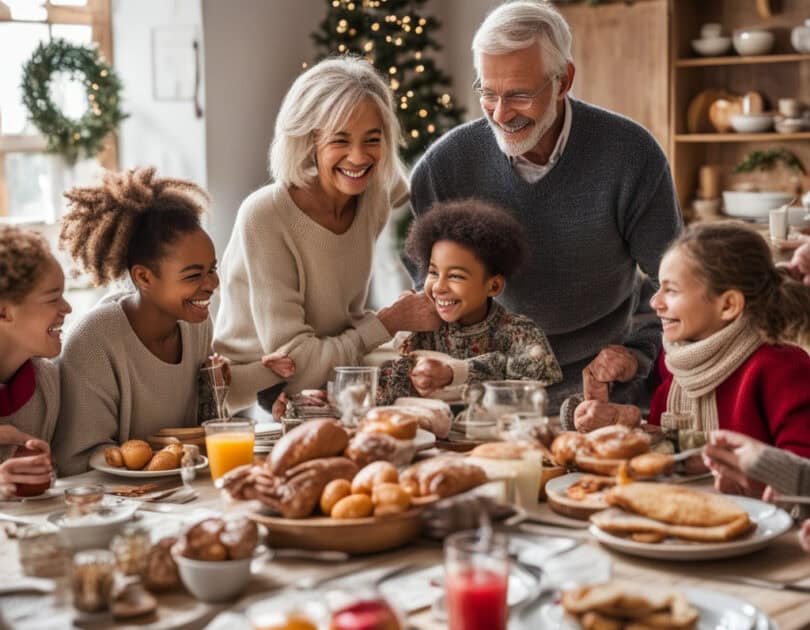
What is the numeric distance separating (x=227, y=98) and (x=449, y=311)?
3118 millimetres

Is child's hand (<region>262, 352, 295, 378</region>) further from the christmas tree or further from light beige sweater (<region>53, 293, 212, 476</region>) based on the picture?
the christmas tree

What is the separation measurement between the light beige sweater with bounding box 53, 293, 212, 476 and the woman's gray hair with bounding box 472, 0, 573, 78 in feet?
3.56

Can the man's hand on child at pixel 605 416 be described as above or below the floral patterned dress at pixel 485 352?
below

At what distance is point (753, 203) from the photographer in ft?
18.1

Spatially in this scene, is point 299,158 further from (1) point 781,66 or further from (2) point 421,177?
(1) point 781,66

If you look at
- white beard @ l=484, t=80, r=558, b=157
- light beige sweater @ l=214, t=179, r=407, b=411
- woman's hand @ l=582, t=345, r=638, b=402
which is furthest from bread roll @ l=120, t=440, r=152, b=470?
white beard @ l=484, t=80, r=558, b=157

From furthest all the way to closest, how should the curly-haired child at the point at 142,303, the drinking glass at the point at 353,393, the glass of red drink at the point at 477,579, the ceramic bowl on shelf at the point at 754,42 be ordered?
the ceramic bowl on shelf at the point at 754,42
the curly-haired child at the point at 142,303
the drinking glass at the point at 353,393
the glass of red drink at the point at 477,579

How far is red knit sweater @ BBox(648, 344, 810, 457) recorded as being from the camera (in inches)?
86.4

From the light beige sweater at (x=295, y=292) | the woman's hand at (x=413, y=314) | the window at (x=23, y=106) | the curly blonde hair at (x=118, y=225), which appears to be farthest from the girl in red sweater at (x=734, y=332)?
the window at (x=23, y=106)

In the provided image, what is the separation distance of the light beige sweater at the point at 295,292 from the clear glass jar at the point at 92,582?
1.30m

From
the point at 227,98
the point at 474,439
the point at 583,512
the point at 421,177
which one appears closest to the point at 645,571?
the point at 583,512

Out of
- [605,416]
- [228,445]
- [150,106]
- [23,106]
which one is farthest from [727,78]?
[228,445]

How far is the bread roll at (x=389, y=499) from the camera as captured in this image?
167cm

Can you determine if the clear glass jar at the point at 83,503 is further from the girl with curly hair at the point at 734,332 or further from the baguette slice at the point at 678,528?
the girl with curly hair at the point at 734,332
